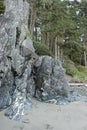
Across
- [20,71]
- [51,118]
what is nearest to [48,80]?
[20,71]

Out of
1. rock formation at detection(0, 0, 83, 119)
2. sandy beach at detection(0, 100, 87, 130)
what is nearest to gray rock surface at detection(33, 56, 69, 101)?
rock formation at detection(0, 0, 83, 119)

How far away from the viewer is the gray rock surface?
12195 mm

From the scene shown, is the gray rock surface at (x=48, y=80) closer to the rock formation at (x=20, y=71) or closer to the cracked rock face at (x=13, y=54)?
the rock formation at (x=20, y=71)

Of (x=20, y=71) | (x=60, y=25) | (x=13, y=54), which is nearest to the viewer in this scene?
(x=13, y=54)

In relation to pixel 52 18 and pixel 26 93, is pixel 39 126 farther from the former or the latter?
pixel 52 18

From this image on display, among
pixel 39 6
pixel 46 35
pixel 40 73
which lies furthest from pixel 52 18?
pixel 40 73

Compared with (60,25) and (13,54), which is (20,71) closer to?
(13,54)

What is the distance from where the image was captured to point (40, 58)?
41.7ft

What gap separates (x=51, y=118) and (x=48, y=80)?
2861 millimetres

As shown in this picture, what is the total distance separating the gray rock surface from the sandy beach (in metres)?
0.81

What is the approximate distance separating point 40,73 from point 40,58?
773 mm

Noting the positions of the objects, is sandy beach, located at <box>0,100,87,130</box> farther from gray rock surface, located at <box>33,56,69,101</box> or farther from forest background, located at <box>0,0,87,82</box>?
forest background, located at <box>0,0,87,82</box>

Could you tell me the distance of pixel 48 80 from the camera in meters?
12.3

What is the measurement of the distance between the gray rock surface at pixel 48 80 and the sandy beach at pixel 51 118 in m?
0.81
